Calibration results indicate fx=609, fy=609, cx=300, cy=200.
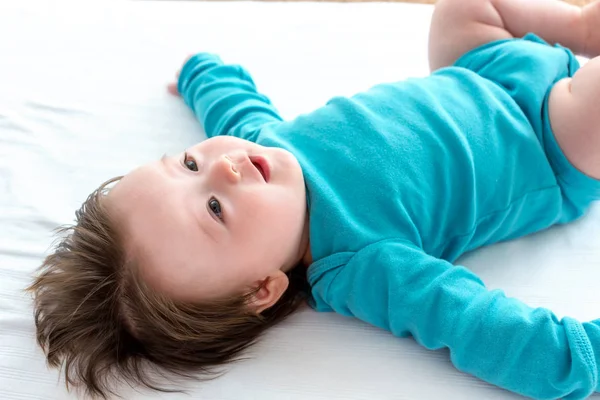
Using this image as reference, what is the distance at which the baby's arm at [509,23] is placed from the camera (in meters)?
1.05

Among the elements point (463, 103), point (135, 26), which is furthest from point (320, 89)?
point (135, 26)

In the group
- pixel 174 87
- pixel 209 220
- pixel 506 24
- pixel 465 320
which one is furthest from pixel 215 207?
pixel 506 24

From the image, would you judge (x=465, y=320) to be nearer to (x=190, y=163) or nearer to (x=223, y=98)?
(x=190, y=163)

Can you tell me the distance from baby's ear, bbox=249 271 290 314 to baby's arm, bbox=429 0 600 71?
0.54 metres

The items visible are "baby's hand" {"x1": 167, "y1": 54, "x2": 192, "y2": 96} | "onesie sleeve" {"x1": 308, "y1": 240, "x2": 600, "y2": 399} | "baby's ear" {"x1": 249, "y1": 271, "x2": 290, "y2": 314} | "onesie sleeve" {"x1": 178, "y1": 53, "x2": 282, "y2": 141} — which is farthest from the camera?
"baby's hand" {"x1": 167, "y1": 54, "x2": 192, "y2": 96}

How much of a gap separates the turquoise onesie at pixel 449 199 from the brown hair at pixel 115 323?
0.49 ft

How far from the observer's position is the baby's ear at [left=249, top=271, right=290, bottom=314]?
2.64ft

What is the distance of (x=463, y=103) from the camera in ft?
3.03

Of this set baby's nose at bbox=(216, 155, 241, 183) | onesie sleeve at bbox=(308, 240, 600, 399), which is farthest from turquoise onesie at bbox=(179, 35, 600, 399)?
baby's nose at bbox=(216, 155, 241, 183)

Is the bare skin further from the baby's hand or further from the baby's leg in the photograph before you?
the baby's hand

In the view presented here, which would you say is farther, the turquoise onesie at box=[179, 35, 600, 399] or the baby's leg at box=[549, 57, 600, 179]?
the baby's leg at box=[549, 57, 600, 179]

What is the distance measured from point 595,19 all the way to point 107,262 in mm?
875

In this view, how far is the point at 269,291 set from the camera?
31.9 inches

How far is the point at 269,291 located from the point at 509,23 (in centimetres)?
65
